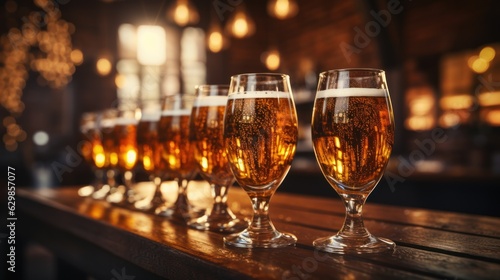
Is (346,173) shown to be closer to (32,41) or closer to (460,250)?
(460,250)

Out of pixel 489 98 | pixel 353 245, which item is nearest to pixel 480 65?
pixel 489 98

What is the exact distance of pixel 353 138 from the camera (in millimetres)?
774

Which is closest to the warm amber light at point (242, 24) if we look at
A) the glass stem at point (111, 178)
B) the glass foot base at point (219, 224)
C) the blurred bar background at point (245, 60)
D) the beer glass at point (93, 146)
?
the blurred bar background at point (245, 60)

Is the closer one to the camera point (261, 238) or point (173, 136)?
point (261, 238)

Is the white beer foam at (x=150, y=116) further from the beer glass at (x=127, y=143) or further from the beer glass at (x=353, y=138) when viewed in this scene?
the beer glass at (x=353, y=138)

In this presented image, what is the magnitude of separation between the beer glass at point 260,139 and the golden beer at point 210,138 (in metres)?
0.16

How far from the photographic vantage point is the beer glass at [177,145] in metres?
1.21

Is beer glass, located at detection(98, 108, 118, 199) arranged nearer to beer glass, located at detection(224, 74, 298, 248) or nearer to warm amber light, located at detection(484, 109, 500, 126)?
beer glass, located at detection(224, 74, 298, 248)

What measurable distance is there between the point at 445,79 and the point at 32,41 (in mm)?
6848

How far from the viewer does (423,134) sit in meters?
6.52

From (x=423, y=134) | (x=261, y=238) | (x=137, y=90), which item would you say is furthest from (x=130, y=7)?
(x=261, y=238)

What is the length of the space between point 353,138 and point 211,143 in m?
0.37

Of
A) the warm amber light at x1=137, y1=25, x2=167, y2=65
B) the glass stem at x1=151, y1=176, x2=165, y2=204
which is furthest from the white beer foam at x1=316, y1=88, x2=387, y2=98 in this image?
the warm amber light at x1=137, y1=25, x2=167, y2=65

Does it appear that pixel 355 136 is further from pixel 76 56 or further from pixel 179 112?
pixel 76 56
